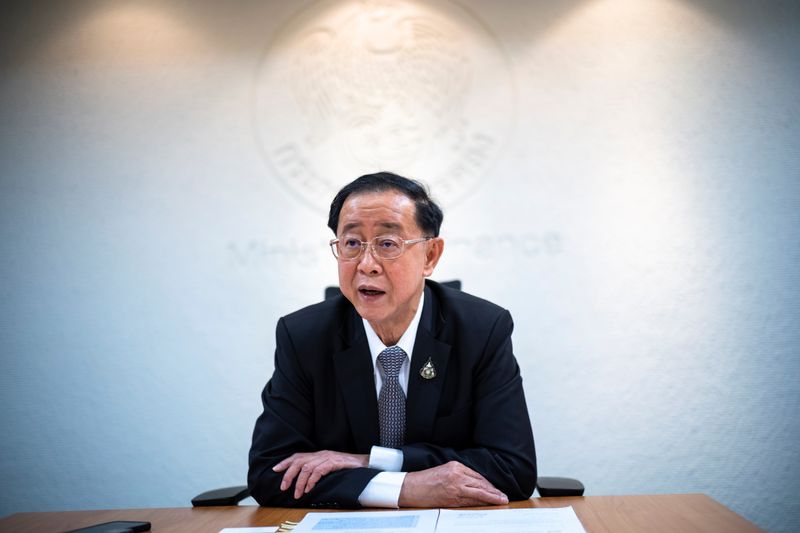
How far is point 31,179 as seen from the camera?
3.32 m

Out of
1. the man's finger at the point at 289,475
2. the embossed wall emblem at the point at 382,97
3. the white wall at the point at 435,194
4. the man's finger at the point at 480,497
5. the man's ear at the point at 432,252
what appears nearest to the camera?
the man's finger at the point at 480,497

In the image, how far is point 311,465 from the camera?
56.9 inches

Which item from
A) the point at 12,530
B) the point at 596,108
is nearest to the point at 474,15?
the point at 596,108

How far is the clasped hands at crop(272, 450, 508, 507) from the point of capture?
1.33 meters

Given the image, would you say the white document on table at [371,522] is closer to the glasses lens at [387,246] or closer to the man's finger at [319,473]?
the man's finger at [319,473]

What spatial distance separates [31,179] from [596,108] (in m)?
3.07

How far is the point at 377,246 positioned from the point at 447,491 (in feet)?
2.13

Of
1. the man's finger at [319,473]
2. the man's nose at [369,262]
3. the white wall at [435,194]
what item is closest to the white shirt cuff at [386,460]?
the man's finger at [319,473]

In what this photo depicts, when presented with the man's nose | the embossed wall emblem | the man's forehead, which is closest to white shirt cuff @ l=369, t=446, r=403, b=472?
the man's nose

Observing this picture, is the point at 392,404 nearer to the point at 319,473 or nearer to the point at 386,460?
the point at 386,460

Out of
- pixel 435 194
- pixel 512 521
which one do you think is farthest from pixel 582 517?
pixel 435 194

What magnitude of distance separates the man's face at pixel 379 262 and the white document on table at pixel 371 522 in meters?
0.54

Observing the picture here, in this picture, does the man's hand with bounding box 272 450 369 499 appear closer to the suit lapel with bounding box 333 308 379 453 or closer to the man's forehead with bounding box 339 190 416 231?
the suit lapel with bounding box 333 308 379 453

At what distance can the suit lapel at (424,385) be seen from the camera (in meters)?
1.60
